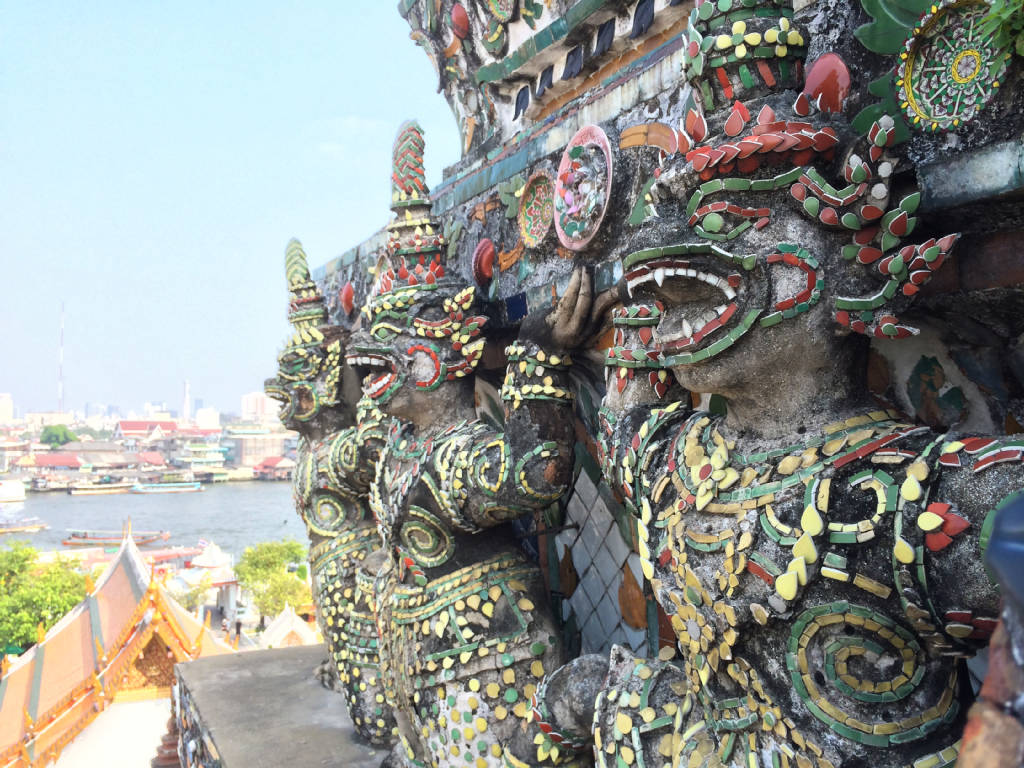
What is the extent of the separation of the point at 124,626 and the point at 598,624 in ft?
32.2

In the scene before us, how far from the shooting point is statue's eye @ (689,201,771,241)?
2152 millimetres

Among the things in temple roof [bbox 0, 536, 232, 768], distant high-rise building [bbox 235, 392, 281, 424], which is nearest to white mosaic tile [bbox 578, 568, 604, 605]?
temple roof [bbox 0, 536, 232, 768]

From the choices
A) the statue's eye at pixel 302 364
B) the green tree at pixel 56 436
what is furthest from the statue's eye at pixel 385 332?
the green tree at pixel 56 436

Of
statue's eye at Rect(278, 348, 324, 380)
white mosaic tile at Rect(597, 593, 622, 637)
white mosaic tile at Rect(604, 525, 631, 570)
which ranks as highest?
statue's eye at Rect(278, 348, 324, 380)

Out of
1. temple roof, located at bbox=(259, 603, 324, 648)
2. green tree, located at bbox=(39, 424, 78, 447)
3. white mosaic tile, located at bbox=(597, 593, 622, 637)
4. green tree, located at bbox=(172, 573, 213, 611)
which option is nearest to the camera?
white mosaic tile, located at bbox=(597, 593, 622, 637)

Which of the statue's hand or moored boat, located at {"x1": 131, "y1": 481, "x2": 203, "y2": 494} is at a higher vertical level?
the statue's hand

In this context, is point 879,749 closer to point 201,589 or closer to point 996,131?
point 996,131

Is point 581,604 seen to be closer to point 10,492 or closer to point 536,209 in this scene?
point 536,209

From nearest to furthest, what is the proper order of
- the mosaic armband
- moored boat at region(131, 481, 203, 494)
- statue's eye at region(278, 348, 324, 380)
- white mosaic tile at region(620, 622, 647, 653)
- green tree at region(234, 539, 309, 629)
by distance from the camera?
the mosaic armband
white mosaic tile at region(620, 622, 647, 653)
statue's eye at region(278, 348, 324, 380)
green tree at region(234, 539, 309, 629)
moored boat at region(131, 481, 203, 494)

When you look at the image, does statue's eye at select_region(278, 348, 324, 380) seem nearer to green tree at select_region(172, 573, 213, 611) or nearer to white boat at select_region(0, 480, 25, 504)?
green tree at select_region(172, 573, 213, 611)

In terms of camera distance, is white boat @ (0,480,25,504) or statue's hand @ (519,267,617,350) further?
white boat @ (0,480,25,504)

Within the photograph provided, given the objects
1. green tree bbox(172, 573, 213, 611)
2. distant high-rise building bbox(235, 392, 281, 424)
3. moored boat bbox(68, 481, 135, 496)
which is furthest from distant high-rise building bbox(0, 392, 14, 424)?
green tree bbox(172, 573, 213, 611)

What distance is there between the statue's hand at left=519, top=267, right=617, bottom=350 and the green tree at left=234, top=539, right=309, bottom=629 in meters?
24.7

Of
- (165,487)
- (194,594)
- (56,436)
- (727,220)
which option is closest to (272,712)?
(727,220)
